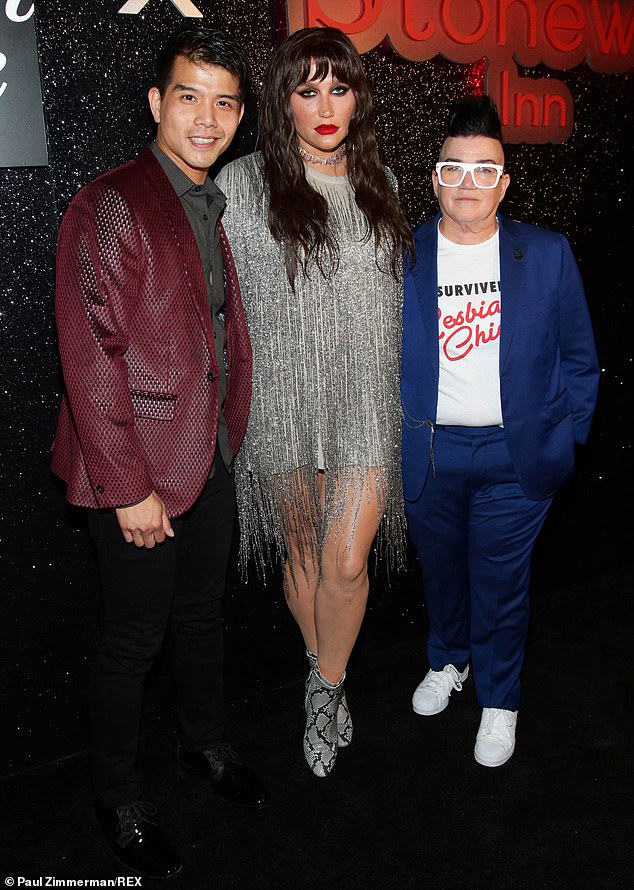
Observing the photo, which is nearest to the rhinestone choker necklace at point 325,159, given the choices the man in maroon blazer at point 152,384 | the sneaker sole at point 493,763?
the man in maroon blazer at point 152,384

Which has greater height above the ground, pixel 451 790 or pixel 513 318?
pixel 513 318

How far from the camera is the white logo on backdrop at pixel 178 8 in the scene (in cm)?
212

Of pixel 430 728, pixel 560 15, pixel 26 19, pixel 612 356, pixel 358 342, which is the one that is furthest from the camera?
pixel 612 356

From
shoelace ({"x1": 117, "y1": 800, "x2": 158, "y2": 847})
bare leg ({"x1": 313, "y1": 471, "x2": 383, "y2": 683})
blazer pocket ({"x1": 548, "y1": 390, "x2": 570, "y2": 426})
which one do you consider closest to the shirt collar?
Result: bare leg ({"x1": 313, "y1": 471, "x2": 383, "y2": 683})

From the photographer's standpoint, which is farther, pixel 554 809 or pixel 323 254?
pixel 554 809

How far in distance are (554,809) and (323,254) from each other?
61.4 inches

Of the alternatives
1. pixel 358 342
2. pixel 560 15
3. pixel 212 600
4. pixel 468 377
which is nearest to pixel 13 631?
pixel 212 600

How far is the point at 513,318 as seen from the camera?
Result: 216 centimetres

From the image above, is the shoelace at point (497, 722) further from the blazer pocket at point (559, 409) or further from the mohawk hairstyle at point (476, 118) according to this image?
the mohawk hairstyle at point (476, 118)

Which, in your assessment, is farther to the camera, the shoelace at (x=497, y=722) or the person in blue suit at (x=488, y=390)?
the shoelace at (x=497, y=722)

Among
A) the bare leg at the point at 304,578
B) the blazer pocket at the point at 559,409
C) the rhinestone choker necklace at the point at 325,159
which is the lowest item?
the bare leg at the point at 304,578

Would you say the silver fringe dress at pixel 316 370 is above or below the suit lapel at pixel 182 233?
below

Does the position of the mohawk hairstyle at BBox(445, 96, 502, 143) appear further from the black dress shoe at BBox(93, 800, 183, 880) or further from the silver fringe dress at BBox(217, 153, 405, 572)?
the black dress shoe at BBox(93, 800, 183, 880)

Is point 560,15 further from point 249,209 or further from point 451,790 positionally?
point 451,790
